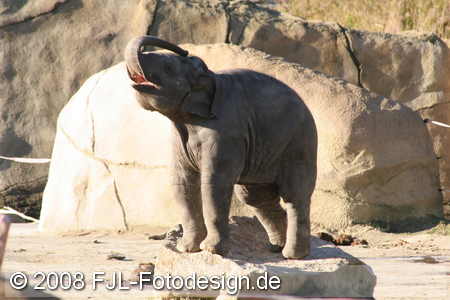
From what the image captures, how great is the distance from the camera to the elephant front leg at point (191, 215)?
6.33 m

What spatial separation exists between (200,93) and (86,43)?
23.7 feet

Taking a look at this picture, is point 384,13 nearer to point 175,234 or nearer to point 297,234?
point 175,234

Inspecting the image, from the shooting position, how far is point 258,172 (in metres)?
6.45

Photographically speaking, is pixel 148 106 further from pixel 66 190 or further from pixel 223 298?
pixel 66 190

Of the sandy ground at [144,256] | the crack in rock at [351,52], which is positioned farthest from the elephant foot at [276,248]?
the crack in rock at [351,52]

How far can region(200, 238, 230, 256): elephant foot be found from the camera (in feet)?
20.1

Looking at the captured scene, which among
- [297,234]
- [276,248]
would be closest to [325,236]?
[276,248]

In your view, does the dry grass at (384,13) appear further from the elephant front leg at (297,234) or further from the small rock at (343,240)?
the elephant front leg at (297,234)

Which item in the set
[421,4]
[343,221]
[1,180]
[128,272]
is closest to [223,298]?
[128,272]

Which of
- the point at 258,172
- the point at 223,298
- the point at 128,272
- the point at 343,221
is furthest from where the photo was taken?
the point at 343,221

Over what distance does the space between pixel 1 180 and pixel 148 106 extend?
23.3ft

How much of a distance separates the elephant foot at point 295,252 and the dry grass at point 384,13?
10521 millimetres

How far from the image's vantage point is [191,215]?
637 cm

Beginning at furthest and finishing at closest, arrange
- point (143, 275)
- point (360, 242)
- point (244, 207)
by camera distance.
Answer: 1. point (244, 207)
2. point (360, 242)
3. point (143, 275)
